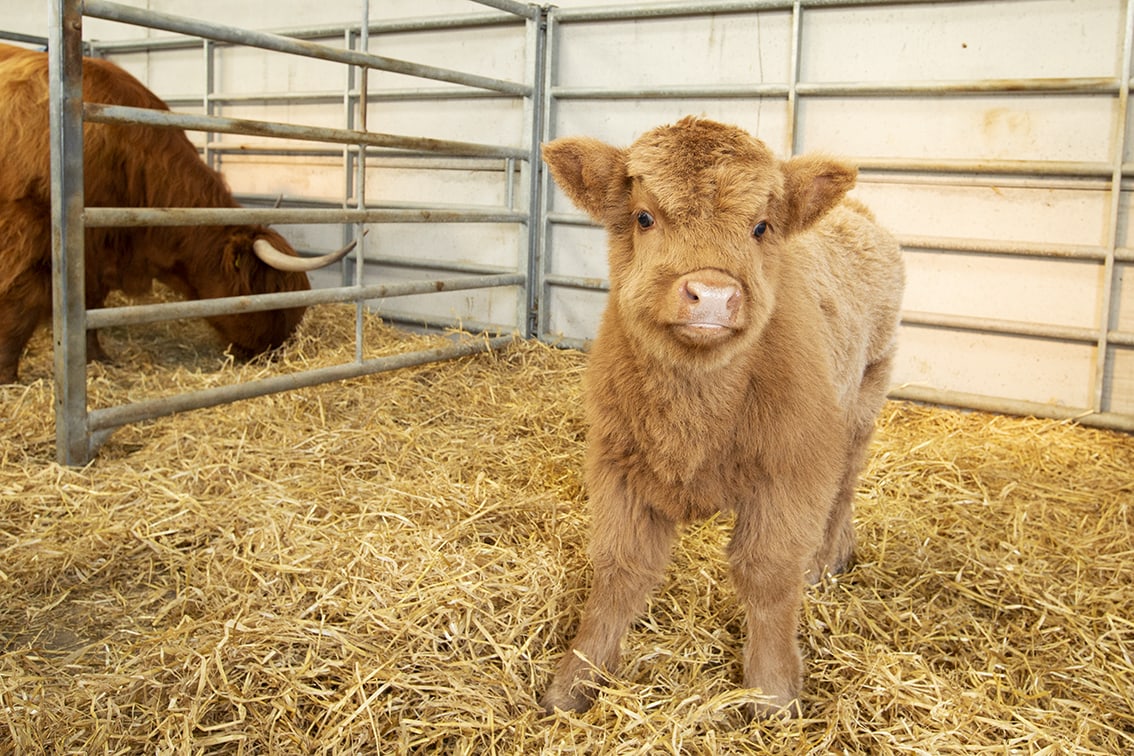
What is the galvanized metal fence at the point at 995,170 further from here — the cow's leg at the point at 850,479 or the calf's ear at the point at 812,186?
the calf's ear at the point at 812,186

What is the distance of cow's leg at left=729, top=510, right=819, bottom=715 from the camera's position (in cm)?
224

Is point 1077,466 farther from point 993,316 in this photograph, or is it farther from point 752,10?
point 752,10

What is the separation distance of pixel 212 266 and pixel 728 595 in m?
3.84

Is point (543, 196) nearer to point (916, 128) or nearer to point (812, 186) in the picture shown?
point (916, 128)

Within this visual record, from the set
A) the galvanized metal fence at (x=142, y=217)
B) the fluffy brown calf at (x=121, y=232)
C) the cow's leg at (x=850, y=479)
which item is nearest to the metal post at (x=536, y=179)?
the galvanized metal fence at (x=142, y=217)

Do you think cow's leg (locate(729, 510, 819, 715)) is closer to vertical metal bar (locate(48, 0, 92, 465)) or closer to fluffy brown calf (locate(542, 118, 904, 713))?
fluffy brown calf (locate(542, 118, 904, 713))

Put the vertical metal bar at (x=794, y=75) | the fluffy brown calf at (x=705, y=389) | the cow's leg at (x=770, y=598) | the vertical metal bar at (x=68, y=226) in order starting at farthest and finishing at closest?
the vertical metal bar at (x=794, y=75), the vertical metal bar at (x=68, y=226), the cow's leg at (x=770, y=598), the fluffy brown calf at (x=705, y=389)

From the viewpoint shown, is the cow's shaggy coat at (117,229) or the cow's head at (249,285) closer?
the cow's shaggy coat at (117,229)

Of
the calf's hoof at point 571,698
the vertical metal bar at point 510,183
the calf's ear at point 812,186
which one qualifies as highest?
the vertical metal bar at point 510,183

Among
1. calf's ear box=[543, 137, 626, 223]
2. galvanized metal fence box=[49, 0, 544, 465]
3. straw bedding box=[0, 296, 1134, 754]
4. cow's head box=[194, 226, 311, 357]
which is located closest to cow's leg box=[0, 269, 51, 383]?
straw bedding box=[0, 296, 1134, 754]

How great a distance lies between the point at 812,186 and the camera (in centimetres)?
230

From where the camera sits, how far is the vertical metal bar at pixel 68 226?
328 cm

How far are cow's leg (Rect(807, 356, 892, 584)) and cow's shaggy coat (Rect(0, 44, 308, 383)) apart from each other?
3.60 m

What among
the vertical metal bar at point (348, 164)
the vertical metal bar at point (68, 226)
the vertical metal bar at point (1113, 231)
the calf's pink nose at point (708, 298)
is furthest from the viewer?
the vertical metal bar at point (348, 164)
